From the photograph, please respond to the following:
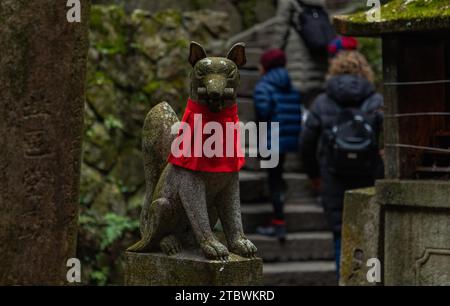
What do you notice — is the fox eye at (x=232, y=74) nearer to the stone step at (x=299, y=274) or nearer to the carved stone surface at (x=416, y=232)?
the carved stone surface at (x=416, y=232)

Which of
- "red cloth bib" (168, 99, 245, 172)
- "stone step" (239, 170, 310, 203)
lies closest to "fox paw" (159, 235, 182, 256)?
"red cloth bib" (168, 99, 245, 172)

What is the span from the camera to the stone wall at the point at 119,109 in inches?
466

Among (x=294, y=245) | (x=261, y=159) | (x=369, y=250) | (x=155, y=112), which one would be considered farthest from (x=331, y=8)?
(x=155, y=112)

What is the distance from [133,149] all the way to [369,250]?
3968mm

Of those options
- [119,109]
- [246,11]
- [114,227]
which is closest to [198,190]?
[114,227]

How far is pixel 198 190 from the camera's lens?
682 centimetres

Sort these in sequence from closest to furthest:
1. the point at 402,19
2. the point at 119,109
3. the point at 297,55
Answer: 1. the point at 402,19
2. the point at 119,109
3. the point at 297,55

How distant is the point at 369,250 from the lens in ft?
31.4

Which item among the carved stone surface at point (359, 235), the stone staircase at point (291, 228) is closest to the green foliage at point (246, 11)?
the stone staircase at point (291, 228)

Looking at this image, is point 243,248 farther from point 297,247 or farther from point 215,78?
point 297,247

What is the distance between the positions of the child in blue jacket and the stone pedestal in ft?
16.7

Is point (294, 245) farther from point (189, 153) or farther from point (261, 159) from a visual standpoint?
point (189, 153)

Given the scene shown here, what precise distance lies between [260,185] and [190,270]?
6.31 meters

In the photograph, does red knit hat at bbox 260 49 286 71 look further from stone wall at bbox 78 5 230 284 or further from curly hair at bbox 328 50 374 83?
stone wall at bbox 78 5 230 284
